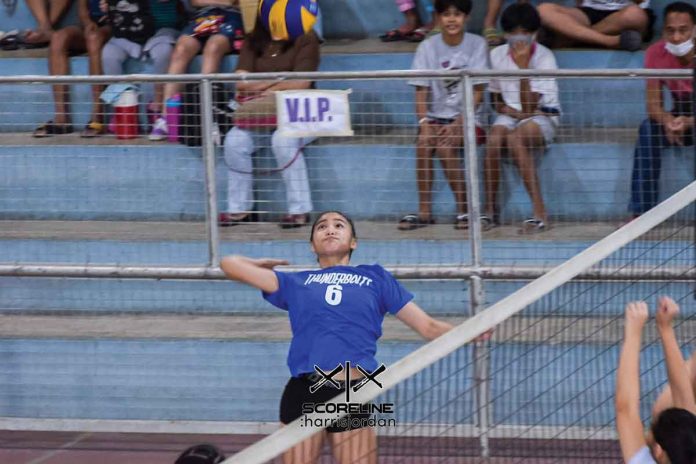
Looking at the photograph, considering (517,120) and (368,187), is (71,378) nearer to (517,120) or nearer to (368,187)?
(368,187)

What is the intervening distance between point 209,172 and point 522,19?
2.65 metres

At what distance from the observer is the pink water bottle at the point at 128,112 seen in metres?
7.39

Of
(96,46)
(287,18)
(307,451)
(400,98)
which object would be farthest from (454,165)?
(96,46)

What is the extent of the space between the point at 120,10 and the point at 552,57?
3.51 m

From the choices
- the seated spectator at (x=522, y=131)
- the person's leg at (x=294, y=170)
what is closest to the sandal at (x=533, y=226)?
the seated spectator at (x=522, y=131)

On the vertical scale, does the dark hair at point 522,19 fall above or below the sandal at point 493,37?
above

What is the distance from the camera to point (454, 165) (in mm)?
6977

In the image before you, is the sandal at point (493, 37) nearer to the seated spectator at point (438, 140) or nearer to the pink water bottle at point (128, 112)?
the seated spectator at point (438, 140)

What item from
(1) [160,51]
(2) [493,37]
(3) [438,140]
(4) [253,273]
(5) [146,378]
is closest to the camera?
(4) [253,273]

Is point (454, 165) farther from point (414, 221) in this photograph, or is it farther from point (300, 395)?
point (300, 395)

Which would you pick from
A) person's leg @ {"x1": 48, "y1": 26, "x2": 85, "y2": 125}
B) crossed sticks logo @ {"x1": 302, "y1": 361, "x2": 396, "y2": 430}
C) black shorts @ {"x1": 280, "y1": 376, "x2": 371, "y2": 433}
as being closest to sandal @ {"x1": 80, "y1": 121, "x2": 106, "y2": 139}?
person's leg @ {"x1": 48, "y1": 26, "x2": 85, "y2": 125}

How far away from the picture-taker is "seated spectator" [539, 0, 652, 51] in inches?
345

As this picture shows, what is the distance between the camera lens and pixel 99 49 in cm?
945

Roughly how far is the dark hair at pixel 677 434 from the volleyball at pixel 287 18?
511cm
